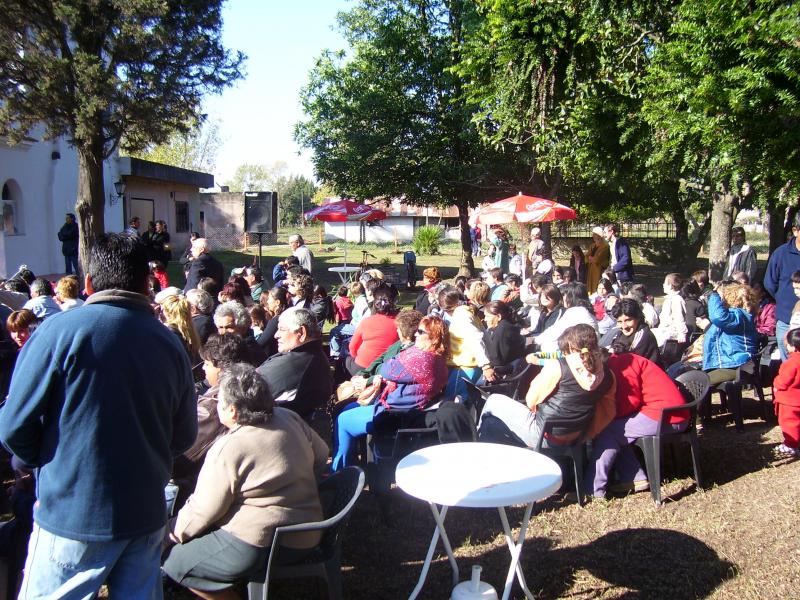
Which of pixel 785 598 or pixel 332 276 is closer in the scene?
pixel 785 598

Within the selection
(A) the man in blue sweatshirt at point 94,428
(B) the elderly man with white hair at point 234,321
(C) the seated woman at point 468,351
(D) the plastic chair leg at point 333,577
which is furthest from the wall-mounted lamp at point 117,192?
(A) the man in blue sweatshirt at point 94,428

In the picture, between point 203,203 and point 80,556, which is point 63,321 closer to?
point 80,556

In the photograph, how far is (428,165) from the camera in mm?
17625

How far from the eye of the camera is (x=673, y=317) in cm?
705

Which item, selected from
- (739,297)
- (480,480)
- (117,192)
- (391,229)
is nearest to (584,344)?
(480,480)

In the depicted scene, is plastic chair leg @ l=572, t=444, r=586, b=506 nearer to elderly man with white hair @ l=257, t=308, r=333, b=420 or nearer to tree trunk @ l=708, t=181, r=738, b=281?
elderly man with white hair @ l=257, t=308, r=333, b=420

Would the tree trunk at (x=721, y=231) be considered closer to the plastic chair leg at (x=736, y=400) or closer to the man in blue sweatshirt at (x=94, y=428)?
the plastic chair leg at (x=736, y=400)

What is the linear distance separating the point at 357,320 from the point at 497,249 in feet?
25.4

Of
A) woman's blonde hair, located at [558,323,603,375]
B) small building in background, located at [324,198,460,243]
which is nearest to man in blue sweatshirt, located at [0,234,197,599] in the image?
woman's blonde hair, located at [558,323,603,375]

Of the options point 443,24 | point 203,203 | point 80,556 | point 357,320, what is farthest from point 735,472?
point 203,203

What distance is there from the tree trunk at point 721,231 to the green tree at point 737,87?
4.09 metres

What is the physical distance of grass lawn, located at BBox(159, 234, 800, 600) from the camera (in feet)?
11.4

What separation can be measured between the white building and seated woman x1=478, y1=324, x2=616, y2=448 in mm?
12338

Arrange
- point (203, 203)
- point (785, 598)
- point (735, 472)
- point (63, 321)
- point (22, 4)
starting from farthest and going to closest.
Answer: point (203, 203)
point (22, 4)
point (735, 472)
point (785, 598)
point (63, 321)
